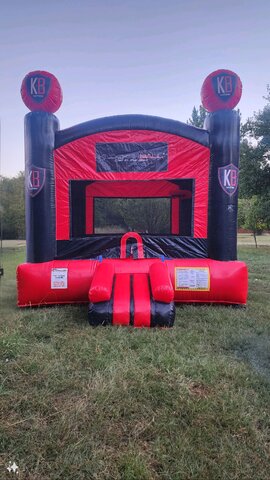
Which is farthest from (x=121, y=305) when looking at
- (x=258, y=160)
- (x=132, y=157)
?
(x=258, y=160)

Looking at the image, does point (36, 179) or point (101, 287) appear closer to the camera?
point (101, 287)

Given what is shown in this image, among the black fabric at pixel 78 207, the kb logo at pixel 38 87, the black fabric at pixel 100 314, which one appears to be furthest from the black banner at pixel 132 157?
the black fabric at pixel 100 314

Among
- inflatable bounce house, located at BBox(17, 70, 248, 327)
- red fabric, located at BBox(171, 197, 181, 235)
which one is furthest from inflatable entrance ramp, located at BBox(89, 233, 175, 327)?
red fabric, located at BBox(171, 197, 181, 235)

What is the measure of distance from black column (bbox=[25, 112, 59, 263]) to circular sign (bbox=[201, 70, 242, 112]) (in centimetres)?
239

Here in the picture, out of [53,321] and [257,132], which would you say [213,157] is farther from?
[257,132]

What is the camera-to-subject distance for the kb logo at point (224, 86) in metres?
4.51

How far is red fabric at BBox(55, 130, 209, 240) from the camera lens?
15.4 ft

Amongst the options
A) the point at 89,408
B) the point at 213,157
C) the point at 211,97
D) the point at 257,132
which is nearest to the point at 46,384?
the point at 89,408

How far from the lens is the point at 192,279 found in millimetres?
4500

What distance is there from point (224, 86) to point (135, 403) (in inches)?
169

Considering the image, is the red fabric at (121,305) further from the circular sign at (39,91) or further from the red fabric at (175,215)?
the circular sign at (39,91)

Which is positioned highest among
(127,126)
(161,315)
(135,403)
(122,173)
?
(127,126)

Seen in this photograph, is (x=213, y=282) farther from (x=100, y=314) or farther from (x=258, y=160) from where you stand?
(x=258, y=160)

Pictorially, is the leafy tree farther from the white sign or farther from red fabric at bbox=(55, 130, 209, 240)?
the white sign
